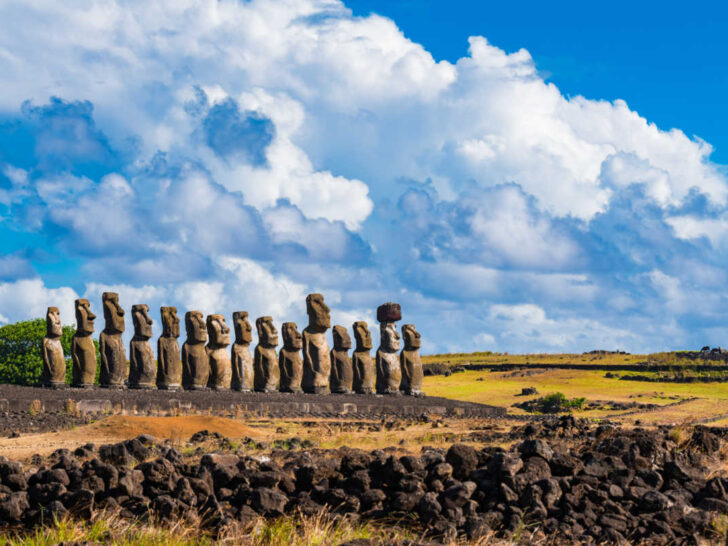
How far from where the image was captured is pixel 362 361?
31.4m

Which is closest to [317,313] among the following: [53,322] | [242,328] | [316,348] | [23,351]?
[316,348]

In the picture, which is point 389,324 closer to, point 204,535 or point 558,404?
point 558,404

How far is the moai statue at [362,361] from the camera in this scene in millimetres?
31312

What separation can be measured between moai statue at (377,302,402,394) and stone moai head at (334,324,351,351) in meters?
1.82

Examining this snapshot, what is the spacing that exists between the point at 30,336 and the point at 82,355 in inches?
552

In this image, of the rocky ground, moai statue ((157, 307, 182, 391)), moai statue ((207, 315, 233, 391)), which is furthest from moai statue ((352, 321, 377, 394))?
the rocky ground

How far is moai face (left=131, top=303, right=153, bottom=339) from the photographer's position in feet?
87.3

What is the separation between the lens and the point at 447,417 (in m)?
26.9

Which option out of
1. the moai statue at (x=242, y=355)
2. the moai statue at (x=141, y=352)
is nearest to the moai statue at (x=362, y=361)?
the moai statue at (x=242, y=355)

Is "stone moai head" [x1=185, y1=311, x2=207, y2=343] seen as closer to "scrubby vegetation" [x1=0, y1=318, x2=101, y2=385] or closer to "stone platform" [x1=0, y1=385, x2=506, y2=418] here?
"stone platform" [x1=0, y1=385, x2=506, y2=418]

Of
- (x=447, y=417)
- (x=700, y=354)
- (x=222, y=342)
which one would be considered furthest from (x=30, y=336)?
(x=700, y=354)

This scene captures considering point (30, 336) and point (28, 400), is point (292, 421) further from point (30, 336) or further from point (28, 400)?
point (30, 336)

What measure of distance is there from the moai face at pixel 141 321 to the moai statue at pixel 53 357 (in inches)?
87.4

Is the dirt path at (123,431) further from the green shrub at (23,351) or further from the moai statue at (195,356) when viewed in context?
the green shrub at (23,351)
